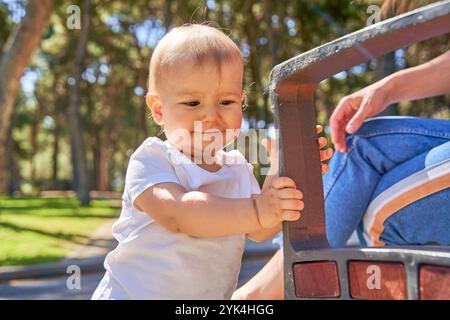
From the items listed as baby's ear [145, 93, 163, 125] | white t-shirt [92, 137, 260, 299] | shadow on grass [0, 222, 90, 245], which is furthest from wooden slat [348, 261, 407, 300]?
shadow on grass [0, 222, 90, 245]

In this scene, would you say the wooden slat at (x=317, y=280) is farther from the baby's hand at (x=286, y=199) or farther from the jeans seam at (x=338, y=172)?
the jeans seam at (x=338, y=172)

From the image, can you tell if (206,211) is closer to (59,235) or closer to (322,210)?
(322,210)

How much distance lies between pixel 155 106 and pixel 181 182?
0.84 ft

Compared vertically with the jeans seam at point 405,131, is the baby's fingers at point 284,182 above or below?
below

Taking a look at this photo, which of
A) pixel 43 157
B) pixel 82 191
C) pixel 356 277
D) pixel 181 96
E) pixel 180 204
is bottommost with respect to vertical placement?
pixel 356 277

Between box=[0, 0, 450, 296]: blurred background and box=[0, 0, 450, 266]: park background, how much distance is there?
0.03 meters

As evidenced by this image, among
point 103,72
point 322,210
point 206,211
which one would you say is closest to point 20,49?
point 206,211

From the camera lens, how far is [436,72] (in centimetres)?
256

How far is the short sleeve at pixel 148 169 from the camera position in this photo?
173 centimetres

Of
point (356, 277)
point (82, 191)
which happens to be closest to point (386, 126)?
point (356, 277)

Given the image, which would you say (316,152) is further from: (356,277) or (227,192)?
(227,192)

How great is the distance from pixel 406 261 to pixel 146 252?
83 centimetres

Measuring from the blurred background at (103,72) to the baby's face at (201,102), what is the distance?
0.30 m

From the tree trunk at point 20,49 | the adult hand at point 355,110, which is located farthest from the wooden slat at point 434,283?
the tree trunk at point 20,49
